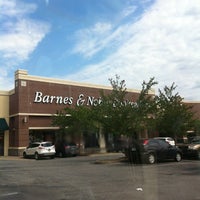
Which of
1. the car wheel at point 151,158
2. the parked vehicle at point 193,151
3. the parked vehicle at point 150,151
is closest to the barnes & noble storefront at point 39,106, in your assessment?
the parked vehicle at point 193,151

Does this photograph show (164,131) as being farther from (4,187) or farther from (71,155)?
(4,187)

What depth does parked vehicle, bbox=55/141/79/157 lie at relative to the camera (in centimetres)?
3456

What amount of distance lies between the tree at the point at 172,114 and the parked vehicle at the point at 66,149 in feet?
34.1

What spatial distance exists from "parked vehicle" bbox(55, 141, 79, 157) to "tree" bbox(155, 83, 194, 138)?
1040 centimetres

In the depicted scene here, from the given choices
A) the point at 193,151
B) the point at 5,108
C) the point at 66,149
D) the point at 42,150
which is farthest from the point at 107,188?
the point at 5,108

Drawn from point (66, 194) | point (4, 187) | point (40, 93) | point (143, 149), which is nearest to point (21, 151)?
point (40, 93)

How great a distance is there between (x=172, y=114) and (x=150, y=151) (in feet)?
64.1

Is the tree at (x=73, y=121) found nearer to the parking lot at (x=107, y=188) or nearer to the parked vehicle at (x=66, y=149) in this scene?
the parked vehicle at (x=66, y=149)

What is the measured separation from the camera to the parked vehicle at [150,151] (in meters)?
21.7

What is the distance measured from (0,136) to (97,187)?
3090 cm

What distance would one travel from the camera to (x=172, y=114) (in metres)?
40.6

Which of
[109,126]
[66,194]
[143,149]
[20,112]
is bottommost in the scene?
[66,194]

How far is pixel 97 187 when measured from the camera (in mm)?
12242

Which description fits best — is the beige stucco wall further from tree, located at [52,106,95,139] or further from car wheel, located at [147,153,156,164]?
car wheel, located at [147,153,156,164]
